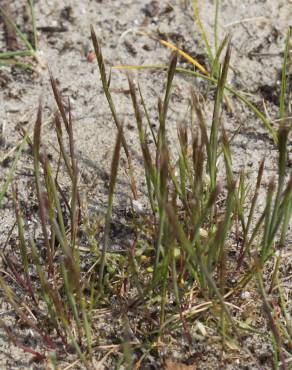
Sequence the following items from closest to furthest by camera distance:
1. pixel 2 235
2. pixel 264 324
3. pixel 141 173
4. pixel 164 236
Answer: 1. pixel 164 236
2. pixel 264 324
3. pixel 2 235
4. pixel 141 173

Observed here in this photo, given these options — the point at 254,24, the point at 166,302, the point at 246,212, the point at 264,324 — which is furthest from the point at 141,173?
the point at 254,24

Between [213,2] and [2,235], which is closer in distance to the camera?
[2,235]

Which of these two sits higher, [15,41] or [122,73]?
[15,41]

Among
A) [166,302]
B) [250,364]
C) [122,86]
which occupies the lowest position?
[250,364]

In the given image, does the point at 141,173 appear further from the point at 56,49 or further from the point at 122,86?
Result: the point at 56,49

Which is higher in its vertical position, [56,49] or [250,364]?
[56,49]

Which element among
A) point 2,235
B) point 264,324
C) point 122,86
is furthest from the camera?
point 122,86
